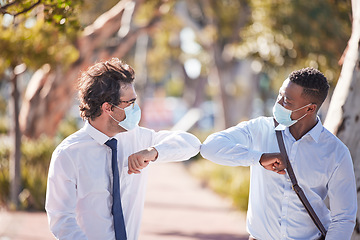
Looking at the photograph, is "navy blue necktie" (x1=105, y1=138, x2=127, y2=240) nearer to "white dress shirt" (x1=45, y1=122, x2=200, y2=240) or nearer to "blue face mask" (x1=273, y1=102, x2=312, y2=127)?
"white dress shirt" (x1=45, y1=122, x2=200, y2=240)

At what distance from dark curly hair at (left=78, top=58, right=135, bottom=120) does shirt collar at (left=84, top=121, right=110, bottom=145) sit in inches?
3.2

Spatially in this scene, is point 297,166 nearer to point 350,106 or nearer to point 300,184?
point 300,184

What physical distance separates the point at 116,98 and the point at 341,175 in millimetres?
1404

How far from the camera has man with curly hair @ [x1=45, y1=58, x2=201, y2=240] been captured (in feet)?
11.5

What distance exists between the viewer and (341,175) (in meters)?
3.77

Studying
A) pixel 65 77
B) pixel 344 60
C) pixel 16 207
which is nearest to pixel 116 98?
pixel 344 60

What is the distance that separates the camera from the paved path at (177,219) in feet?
32.9

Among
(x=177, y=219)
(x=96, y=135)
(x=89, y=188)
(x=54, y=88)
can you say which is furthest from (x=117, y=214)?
(x=54, y=88)

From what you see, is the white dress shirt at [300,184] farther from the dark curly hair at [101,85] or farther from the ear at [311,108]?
the dark curly hair at [101,85]

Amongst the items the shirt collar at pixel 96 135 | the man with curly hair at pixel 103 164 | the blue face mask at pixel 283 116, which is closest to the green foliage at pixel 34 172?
Result: the man with curly hair at pixel 103 164

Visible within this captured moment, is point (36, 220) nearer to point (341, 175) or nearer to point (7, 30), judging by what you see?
point (7, 30)

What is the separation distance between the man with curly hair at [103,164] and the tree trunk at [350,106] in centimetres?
202

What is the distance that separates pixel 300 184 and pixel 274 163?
201mm

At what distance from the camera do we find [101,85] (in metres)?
3.73
